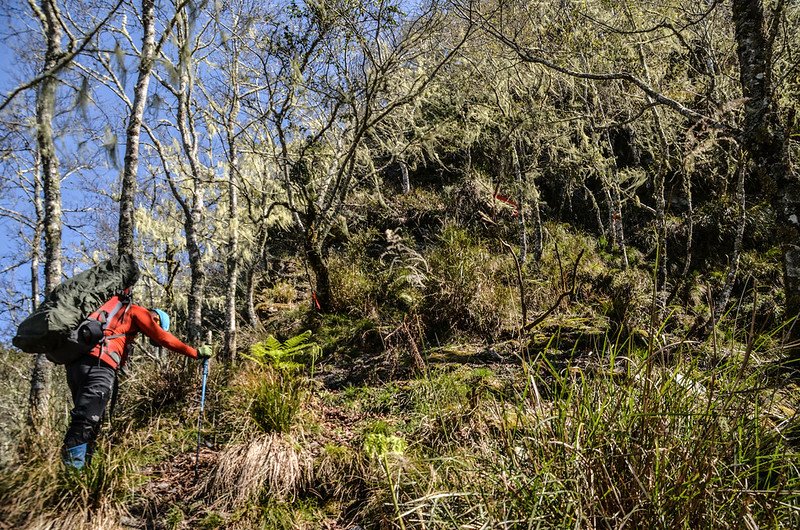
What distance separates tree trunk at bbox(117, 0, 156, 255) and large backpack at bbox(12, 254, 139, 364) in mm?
1486

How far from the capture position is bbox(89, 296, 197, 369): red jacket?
3.67 m

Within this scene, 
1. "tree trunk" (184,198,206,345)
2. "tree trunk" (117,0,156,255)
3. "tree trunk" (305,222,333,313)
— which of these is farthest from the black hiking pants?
"tree trunk" (305,222,333,313)

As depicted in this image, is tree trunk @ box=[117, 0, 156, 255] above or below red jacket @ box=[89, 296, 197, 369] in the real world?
above

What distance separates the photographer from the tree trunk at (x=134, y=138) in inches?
206

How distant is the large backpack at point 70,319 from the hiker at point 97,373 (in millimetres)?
77

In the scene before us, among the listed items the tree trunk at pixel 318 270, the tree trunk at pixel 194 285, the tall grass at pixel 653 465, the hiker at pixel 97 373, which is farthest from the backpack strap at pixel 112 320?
the tree trunk at pixel 318 270

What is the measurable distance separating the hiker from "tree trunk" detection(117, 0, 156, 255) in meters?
1.54

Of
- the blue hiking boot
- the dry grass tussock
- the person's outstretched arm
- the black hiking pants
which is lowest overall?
the dry grass tussock

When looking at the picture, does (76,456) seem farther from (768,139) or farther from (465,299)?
(768,139)

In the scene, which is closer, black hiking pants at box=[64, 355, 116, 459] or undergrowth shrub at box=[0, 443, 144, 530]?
undergrowth shrub at box=[0, 443, 144, 530]

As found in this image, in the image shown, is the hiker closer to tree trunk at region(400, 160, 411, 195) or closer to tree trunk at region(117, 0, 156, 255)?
tree trunk at region(117, 0, 156, 255)

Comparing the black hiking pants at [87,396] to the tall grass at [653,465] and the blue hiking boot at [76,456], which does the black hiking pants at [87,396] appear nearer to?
the blue hiking boot at [76,456]

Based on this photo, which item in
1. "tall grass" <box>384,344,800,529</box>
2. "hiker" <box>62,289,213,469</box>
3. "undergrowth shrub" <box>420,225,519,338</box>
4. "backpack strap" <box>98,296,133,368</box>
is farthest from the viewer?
"undergrowth shrub" <box>420,225,519,338</box>

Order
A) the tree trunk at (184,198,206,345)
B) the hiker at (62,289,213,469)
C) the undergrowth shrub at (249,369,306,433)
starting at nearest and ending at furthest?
the hiker at (62,289,213,469)
the undergrowth shrub at (249,369,306,433)
the tree trunk at (184,198,206,345)
